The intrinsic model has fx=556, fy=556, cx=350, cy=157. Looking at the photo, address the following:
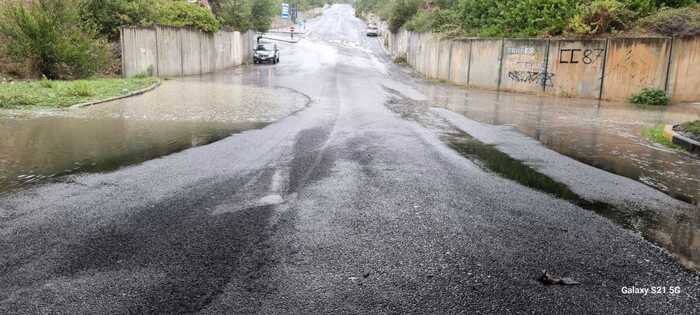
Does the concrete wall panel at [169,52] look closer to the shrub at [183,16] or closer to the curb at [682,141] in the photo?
the shrub at [183,16]

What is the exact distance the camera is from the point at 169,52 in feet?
98.9

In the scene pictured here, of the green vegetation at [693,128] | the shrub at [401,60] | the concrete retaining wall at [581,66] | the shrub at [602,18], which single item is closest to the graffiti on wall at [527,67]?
the concrete retaining wall at [581,66]

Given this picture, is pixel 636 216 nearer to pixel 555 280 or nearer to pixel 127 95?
pixel 555 280

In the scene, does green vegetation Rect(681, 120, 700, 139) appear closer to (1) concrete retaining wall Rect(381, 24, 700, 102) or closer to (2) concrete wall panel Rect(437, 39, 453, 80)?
(1) concrete retaining wall Rect(381, 24, 700, 102)

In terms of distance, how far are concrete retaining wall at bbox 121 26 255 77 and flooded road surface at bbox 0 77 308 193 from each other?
873 centimetres

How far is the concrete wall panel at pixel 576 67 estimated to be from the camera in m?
24.1

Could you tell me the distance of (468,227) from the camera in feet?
18.9

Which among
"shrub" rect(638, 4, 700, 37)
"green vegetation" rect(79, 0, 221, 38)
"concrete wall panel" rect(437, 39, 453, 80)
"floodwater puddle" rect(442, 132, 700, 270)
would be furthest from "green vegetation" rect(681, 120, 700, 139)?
"green vegetation" rect(79, 0, 221, 38)

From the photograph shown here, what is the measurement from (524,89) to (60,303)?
25605 mm

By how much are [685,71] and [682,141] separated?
12.7 m

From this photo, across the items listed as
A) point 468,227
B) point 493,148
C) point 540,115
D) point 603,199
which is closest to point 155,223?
point 468,227

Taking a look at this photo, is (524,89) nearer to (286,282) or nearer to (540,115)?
(540,115)

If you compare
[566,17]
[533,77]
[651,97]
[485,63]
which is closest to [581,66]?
[533,77]

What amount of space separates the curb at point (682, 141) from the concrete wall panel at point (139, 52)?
75.3 feet
